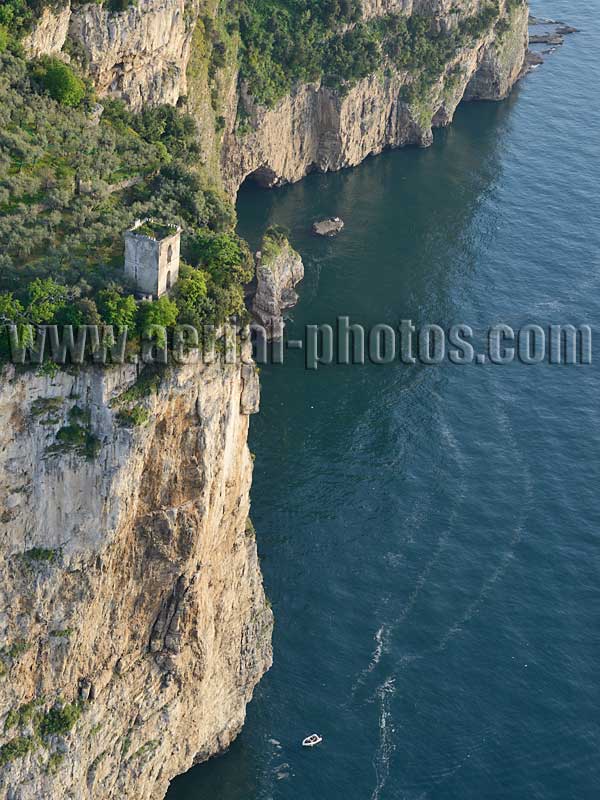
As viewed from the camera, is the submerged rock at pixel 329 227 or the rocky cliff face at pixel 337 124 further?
the rocky cliff face at pixel 337 124

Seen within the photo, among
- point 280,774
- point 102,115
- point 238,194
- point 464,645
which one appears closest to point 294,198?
point 238,194

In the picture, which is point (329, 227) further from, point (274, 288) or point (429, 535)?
point (429, 535)

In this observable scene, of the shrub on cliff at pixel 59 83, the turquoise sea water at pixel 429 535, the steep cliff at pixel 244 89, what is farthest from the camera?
the steep cliff at pixel 244 89

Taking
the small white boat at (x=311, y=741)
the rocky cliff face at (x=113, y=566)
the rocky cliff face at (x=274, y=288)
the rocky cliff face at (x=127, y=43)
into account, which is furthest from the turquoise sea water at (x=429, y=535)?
the rocky cliff face at (x=127, y=43)

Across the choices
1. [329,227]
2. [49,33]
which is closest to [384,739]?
[49,33]

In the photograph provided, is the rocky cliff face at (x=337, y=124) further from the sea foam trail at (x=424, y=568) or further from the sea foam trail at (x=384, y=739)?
the sea foam trail at (x=384, y=739)

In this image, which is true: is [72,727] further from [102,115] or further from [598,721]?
[102,115]

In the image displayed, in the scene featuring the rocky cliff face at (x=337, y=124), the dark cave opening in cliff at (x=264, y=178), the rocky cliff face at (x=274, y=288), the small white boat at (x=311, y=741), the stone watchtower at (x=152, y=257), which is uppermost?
the rocky cliff face at (x=337, y=124)
